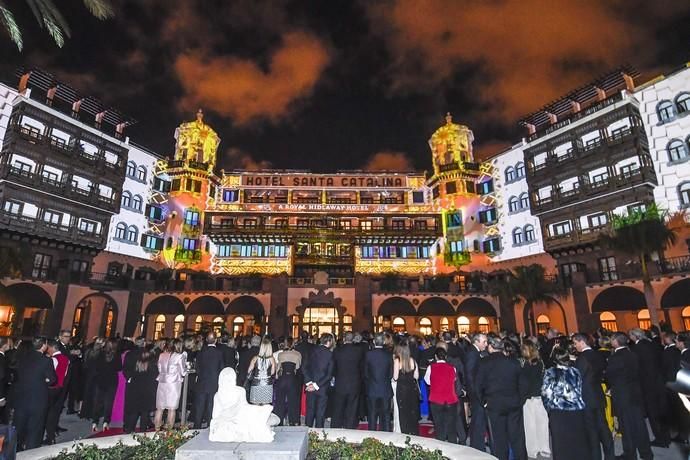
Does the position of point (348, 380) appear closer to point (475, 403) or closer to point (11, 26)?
point (475, 403)

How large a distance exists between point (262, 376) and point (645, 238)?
87.1ft

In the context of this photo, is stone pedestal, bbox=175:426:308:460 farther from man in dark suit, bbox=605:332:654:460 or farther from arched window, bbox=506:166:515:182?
arched window, bbox=506:166:515:182

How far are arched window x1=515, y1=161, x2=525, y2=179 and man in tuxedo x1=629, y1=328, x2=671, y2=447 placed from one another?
32.8m

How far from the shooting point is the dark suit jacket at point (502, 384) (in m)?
6.97

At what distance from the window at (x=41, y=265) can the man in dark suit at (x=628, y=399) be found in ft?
122

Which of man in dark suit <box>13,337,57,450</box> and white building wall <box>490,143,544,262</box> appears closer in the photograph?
man in dark suit <box>13,337,57,450</box>

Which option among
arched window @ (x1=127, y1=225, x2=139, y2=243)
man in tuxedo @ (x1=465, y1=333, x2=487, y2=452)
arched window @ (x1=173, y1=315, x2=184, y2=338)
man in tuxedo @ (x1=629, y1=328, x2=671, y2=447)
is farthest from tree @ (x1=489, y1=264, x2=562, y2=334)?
arched window @ (x1=127, y1=225, x2=139, y2=243)

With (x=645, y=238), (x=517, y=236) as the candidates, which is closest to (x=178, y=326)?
(x=517, y=236)

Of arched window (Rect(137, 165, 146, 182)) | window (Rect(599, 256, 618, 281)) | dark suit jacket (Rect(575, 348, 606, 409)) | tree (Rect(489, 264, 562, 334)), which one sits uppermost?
arched window (Rect(137, 165, 146, 182))

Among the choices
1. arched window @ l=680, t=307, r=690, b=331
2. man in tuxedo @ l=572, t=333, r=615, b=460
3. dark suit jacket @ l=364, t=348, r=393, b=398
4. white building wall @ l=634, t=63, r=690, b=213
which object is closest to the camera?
man in tuxedo @ l=572, t=333, r=615, b=460

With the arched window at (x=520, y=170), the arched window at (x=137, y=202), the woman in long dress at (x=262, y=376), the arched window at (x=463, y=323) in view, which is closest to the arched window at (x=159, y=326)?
the arched window at (x=137, y=202)

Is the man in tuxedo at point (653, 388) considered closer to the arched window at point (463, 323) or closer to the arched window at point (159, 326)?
the arched window at point (463, 323)

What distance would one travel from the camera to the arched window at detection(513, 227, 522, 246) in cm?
3866

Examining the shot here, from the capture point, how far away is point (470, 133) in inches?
1863
